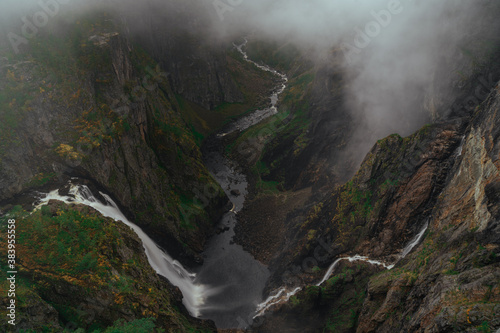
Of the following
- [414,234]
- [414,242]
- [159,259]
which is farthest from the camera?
[159,259]

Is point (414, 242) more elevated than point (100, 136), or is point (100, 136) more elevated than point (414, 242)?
point (100, 136)

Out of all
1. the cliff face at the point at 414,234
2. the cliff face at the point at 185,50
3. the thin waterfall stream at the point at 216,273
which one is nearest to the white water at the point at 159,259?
the thin waterfall stream at the point at 216,273

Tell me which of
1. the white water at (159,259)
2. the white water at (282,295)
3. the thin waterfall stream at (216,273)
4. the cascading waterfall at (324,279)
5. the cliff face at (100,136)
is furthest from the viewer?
the white water at (282,295)

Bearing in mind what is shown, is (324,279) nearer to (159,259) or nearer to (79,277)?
(159,259)

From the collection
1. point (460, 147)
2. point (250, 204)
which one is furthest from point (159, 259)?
point (460, 147)

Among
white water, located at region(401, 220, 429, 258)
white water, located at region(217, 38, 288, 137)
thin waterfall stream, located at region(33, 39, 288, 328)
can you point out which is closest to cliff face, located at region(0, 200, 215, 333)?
thin waterfall stream, located at region(33, 39, 288, 328)

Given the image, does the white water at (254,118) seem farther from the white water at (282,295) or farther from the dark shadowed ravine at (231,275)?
the white water at (282,295)
